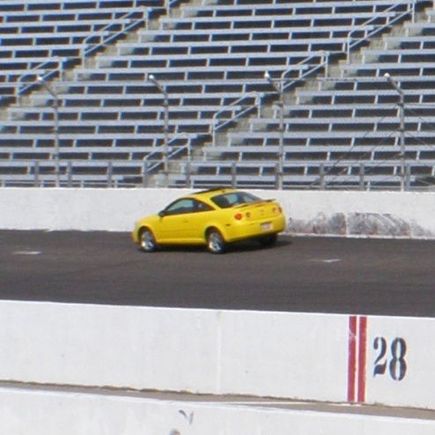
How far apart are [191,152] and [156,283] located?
10252mm

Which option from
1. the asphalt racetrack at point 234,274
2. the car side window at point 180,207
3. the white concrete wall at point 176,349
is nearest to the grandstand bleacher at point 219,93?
the car side window at point 180,207

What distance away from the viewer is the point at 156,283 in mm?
22703

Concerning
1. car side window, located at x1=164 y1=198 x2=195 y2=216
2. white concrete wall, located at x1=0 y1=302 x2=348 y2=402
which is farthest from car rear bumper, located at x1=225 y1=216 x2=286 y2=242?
white concrete wall, located at x1=0 y1=302 x2=348 y2=402

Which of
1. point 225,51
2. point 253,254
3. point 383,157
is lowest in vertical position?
point 253,254

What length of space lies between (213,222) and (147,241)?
1524 mm

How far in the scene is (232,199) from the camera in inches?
1081

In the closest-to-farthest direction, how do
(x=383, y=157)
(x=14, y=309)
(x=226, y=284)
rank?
(x=14, y=309)
(x=226, y=284)
(x=383, y=157)

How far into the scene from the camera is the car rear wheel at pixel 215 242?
87.8 ft

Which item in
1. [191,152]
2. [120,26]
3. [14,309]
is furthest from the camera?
[120,26]

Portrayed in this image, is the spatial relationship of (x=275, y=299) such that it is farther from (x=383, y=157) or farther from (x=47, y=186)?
(x=47, y=186)

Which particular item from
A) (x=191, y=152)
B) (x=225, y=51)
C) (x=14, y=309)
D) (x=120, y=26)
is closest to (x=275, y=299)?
(x=14, y=309)

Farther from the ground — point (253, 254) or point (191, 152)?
point (191, 152)

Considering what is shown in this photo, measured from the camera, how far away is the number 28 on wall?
12.5 metres

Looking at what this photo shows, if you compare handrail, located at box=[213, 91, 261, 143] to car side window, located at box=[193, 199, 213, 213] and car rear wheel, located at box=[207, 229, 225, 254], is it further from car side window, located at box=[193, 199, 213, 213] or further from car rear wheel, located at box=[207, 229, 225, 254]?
car rear wheel, located at box=[207, 229, 225, 254]
